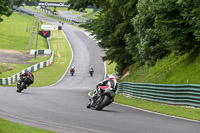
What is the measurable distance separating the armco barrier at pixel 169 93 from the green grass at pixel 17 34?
192 ft

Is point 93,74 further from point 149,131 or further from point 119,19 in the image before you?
point 149,131

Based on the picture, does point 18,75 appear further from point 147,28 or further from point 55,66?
point 147,28

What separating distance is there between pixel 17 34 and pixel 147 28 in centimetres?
7455

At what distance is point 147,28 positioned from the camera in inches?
1168

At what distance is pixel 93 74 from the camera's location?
59.4m

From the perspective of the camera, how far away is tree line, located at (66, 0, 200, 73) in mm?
21828

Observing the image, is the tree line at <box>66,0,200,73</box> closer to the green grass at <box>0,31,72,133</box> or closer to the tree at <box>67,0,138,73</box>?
the tree at <box>67,0,138,73</box>

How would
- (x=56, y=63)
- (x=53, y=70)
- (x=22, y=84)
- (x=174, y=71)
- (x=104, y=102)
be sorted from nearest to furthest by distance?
(x=104, y=102), (x=22, y=84), (x=174, y=71), (x=53, y=70), (x=56, y=63)

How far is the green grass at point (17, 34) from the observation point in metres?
85.1

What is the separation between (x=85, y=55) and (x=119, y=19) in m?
41.0

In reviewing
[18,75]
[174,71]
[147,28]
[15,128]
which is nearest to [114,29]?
[147,28]

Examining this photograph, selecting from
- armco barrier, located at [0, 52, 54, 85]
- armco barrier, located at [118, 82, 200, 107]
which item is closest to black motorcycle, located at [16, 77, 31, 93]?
armco barrier, located at [118, 82, 200, 107]

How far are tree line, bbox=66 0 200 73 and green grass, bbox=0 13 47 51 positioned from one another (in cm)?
4456

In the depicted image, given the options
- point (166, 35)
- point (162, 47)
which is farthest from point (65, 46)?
point (166, 35)
